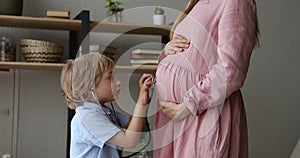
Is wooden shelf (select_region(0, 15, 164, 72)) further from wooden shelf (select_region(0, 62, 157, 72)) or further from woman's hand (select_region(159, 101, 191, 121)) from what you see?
woman's hand (select_region(159, 101, 191, 121))

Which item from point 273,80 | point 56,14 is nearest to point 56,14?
point 56,14

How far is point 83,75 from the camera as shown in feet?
5.35

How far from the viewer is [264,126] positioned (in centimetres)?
311

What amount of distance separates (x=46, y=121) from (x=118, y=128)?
1.15m

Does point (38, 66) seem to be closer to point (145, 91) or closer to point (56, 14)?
point (56, 14)

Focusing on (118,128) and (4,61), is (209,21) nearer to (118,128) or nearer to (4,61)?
(118,128)

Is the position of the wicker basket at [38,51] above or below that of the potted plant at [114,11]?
below

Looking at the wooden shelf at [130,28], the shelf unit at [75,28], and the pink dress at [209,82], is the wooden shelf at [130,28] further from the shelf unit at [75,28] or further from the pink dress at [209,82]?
the pink dress at [209,82]

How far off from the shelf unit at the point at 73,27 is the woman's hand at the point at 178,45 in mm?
588

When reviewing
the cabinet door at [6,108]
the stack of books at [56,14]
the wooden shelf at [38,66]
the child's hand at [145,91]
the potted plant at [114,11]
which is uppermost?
the potted plant at [114,11]

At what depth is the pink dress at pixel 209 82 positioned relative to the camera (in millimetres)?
1519

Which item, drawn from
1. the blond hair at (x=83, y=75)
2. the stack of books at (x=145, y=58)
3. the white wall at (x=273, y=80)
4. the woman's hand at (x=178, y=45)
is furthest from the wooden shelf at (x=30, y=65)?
the woman's hand at (x=178, y=45)

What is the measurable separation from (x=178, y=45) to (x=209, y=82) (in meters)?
0.21

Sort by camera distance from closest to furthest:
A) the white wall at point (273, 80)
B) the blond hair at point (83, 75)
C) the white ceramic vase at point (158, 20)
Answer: the blond hair at point (83, 75) < the white ceramic vase at point (158, 20) < the white wall at point (273, 80)
